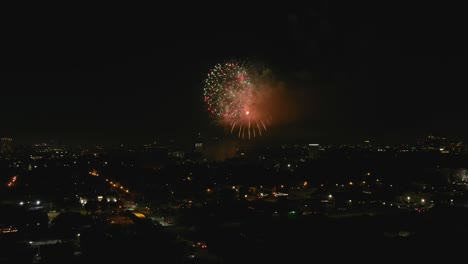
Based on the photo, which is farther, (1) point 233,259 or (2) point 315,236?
(2) point 315,236

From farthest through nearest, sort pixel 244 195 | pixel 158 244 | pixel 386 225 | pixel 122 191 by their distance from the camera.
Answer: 1. pixel 122 191
2. pixel 244 195
3. pixel 386 225
4. pixel 158 244

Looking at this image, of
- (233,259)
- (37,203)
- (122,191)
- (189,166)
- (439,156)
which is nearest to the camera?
(233,259)

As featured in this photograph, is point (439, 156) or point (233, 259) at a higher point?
point (439, 156)

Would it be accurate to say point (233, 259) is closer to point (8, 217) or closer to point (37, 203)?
point (8, 217)

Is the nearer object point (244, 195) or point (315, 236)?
point (315, 236)

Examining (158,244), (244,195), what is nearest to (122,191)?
(244,195)

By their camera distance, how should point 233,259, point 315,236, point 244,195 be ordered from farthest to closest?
point 244,195 < point 315,236 < point 233,259

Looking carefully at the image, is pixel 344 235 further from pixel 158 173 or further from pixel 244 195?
pixel 158 173

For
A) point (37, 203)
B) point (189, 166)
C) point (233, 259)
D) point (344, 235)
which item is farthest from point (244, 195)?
point (189, 166)

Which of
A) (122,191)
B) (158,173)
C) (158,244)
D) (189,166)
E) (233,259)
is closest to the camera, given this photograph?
(233,259)
